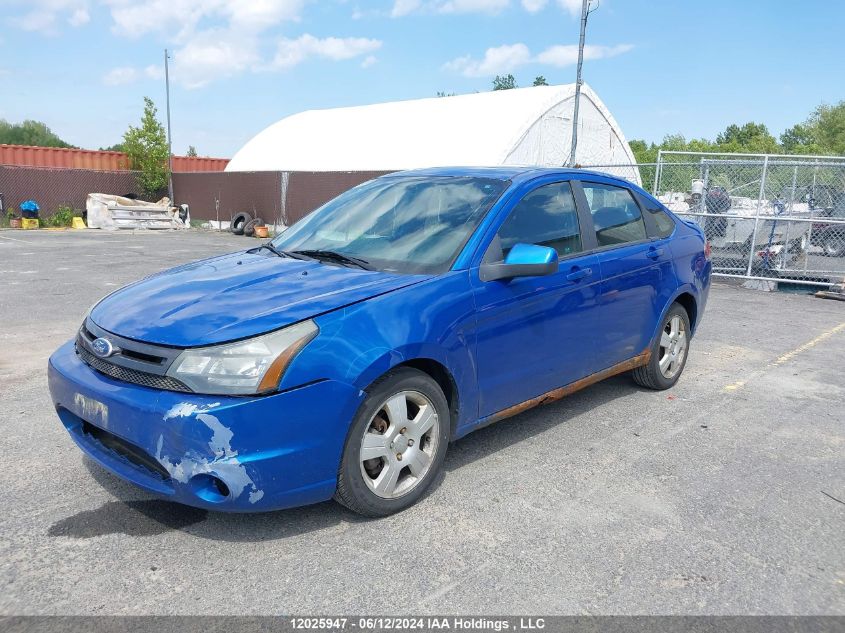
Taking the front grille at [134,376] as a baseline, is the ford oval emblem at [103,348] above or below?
above

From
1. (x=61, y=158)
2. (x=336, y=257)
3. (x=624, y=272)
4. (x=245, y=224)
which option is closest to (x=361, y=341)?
(x=336, y=257)

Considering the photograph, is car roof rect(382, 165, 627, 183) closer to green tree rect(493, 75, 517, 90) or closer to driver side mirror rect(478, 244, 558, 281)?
driver side mirror rect(478, 244, 558, 281)

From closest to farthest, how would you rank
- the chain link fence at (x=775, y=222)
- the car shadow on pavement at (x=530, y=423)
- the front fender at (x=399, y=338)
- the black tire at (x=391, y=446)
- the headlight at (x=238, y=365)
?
the headlight at (x=238, y=365) < the front fender at (x=399, y=338) < the black tire at (x=391, y=446) < the car shadow on pavement at (x=530, y=423) < the chain link fence at (x=775, y=222)

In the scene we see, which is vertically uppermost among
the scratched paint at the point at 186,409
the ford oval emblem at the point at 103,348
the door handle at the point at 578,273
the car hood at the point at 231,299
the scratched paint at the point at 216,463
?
the door handle at the point at 578,273

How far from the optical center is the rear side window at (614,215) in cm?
462

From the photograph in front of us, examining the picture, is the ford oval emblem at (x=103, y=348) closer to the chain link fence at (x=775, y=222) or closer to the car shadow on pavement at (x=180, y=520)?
the car shadow on pavement at (x=180, y=520)

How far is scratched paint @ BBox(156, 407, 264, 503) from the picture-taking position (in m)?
2.72

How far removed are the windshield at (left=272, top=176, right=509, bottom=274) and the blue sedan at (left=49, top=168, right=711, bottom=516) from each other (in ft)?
0.04

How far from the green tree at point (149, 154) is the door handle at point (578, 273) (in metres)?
26.0

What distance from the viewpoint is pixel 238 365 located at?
2803 millimetres

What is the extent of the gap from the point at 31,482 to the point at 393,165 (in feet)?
62.0

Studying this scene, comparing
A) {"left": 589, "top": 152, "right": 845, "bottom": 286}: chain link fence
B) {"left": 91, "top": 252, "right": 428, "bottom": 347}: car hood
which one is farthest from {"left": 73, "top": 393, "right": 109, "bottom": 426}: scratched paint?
{"left": 589, "top": 152, "right": 845, "bottom": 286}: chain link fence

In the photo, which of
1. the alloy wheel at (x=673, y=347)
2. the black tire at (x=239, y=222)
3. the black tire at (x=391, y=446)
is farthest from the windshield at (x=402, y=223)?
the black tire at (x=239, y=222)

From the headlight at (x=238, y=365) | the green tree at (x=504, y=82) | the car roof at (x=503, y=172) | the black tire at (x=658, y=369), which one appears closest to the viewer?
the headlight at (x=238, y=365)
